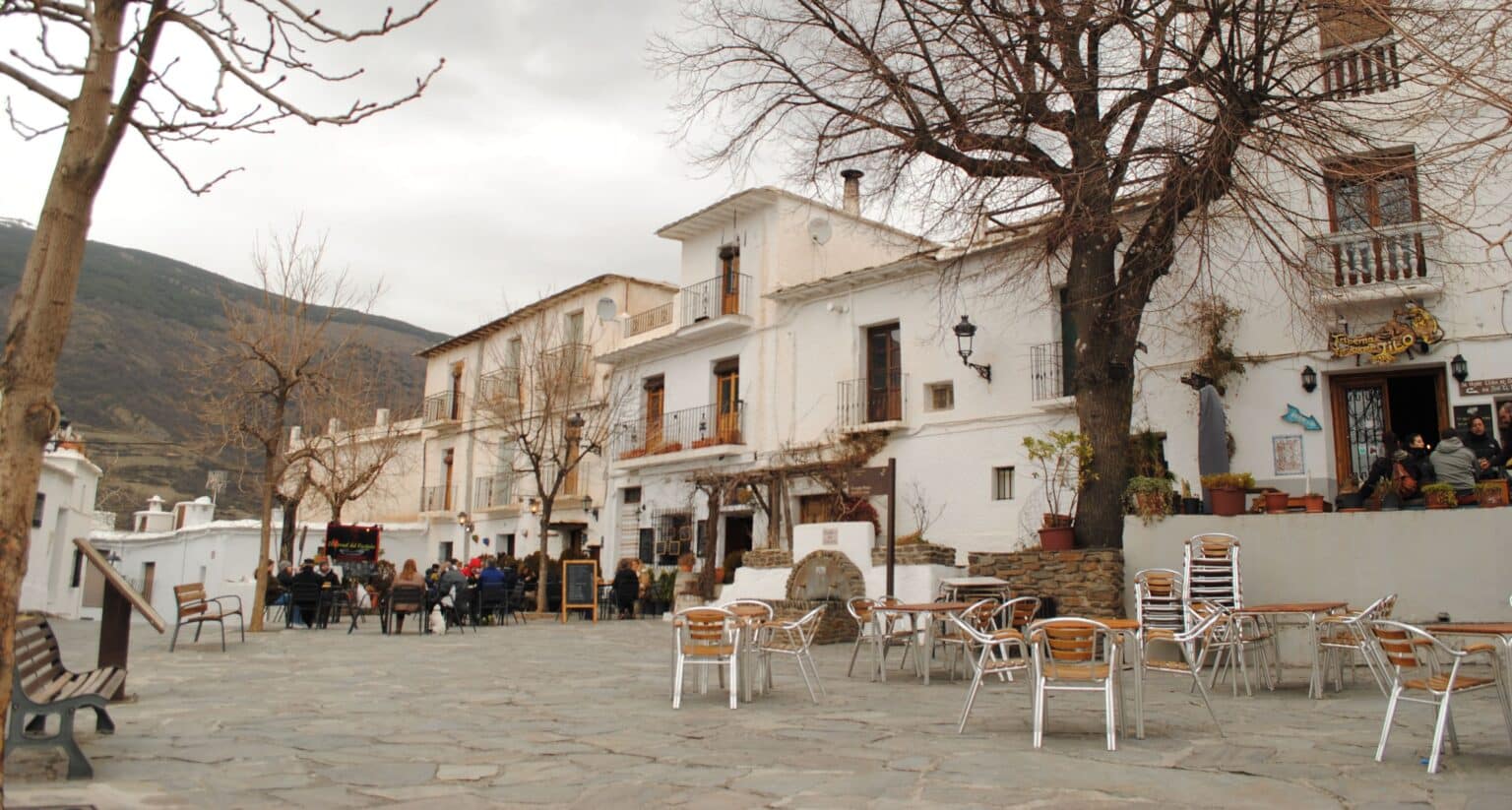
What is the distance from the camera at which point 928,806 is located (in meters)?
4.25

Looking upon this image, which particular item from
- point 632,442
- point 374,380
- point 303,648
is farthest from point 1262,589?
point 374,380

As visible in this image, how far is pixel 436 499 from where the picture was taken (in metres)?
30.3

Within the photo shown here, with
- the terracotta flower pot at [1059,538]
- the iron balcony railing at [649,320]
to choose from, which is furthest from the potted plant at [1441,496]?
the iron balcony railing at [649,320]

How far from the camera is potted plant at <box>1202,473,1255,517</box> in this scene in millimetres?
11102

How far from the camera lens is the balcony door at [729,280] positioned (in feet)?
72.0

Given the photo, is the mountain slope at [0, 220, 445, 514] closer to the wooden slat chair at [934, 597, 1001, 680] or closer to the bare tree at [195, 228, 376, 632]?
the bare tree at [195, 228, 376, 632]

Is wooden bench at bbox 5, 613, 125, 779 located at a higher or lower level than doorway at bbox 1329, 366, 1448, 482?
lower

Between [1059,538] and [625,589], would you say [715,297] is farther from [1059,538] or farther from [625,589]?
[1059,538]

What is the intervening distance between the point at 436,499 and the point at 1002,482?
740 inches

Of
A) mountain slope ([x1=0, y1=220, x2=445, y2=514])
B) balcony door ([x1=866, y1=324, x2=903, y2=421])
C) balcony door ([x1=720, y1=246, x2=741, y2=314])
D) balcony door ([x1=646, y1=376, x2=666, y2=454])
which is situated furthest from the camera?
mountain slope ([x1=0, y1=220, x2=445, y2=514])

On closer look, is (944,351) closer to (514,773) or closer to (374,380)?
(514,773)

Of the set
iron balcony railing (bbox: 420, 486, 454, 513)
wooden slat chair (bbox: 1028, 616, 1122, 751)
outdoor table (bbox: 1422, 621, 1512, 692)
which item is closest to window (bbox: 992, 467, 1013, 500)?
wooden slat chair (bbox: 1028, 616, 1122, 751)

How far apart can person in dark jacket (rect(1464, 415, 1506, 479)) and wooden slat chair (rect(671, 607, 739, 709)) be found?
7773 mm

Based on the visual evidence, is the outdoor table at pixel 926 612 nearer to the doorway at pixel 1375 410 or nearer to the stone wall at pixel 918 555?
the stone wall at pixel 918 555
